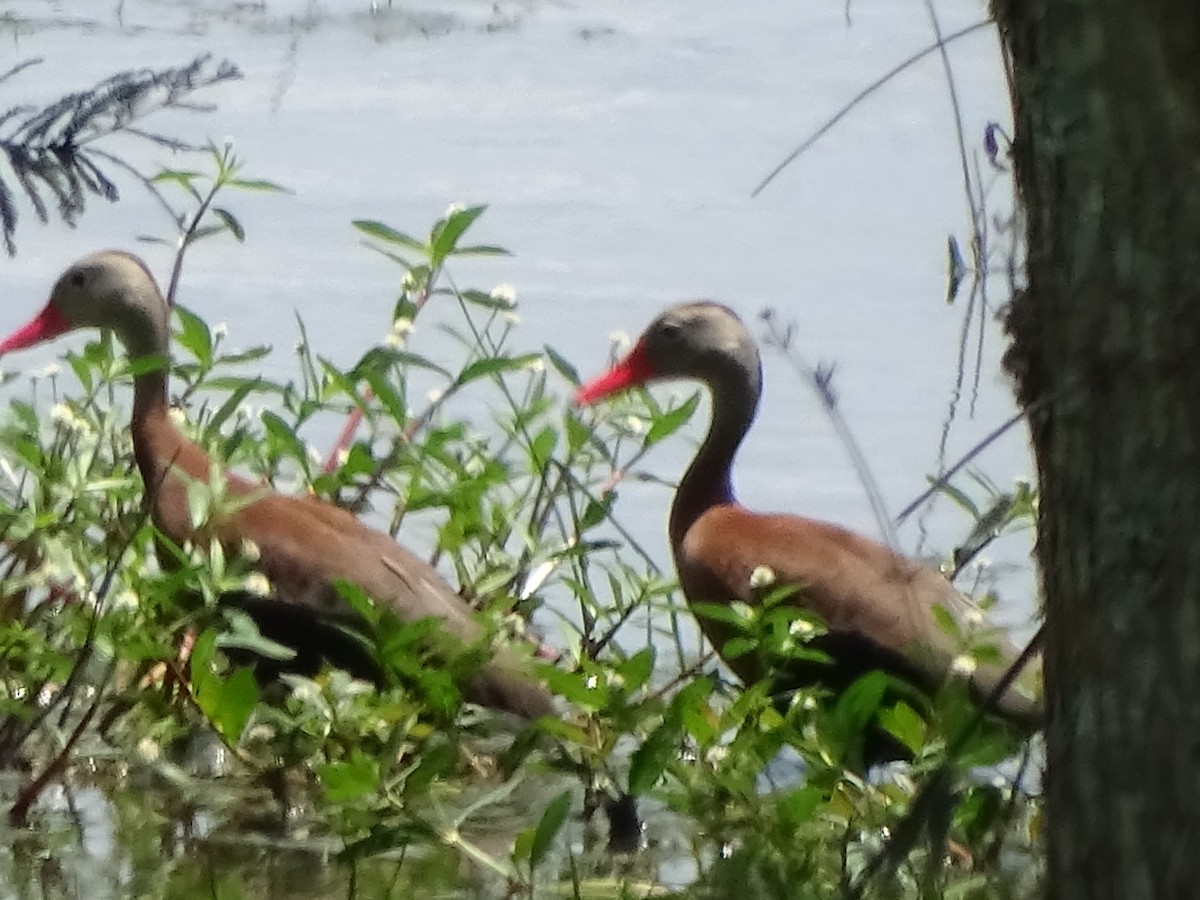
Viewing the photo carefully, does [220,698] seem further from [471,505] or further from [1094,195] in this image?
[1094,195]

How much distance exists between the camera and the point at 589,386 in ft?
14.6

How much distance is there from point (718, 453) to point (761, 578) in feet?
3.01

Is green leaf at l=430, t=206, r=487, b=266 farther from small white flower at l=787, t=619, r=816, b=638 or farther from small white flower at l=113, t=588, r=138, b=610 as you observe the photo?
small white flower at l=787, t=619, r=816, b=638

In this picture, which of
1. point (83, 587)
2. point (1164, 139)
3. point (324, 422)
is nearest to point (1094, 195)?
point (1164, 139)

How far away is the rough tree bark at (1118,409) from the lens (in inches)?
72.4

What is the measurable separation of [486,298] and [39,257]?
1.97 meters

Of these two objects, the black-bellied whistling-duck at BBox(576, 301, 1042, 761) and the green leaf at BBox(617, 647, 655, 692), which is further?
the black-bellied whistling-duck at BBox(576, 301, 1042, 761)

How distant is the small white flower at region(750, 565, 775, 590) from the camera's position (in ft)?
11.2

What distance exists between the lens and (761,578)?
3.49m

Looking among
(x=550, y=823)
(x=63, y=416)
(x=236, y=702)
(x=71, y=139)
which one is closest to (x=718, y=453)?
(x=63, y=416)

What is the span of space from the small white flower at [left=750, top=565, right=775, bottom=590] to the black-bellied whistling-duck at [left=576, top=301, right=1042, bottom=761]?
5 centimetres

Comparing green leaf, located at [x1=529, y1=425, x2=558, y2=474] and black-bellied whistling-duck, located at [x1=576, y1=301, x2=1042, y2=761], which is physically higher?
green leaf, located at [x1=529, y1=425, x2=558, y2=474]

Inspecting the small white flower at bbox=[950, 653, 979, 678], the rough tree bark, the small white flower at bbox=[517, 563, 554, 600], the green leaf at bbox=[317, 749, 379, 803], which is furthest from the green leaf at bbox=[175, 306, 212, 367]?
the rough tree bark

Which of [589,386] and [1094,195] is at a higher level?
[1094,195]
